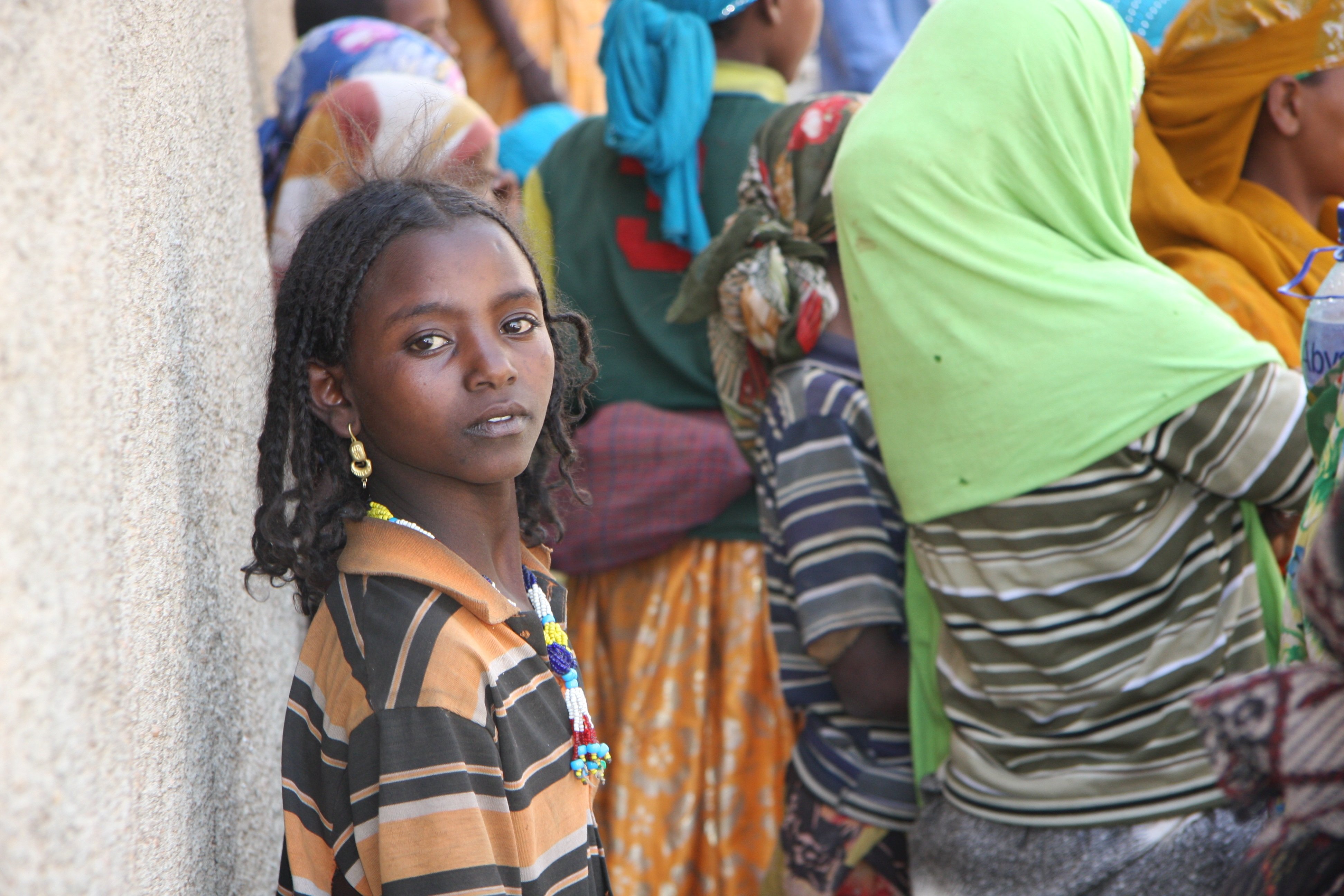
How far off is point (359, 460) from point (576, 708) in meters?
0.39

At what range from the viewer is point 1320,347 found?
163 centimetres

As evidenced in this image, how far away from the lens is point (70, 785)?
84 centimetres

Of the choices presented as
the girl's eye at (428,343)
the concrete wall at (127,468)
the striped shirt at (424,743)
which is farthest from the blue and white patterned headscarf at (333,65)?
the striped shirt at (424,743)

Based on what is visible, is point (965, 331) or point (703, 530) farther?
point (703, 530)

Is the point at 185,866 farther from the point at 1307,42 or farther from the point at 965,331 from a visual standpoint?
the point at 1307,42

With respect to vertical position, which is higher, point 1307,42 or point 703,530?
point 1307,42

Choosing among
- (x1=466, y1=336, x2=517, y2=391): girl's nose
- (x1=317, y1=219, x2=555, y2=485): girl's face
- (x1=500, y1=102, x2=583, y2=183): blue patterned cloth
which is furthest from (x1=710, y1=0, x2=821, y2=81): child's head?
(x1=466, y1=336, x2=517, y2=391): girl's nose

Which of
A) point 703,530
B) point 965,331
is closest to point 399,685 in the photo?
point 965,331

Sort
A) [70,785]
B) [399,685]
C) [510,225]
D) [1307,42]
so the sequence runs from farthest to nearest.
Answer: [1307,42]
[510,225]
[399,685]
[70,785]

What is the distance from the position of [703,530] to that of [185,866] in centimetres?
168

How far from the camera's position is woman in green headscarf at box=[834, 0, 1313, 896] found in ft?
5.63

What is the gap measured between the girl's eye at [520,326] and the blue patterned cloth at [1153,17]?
212 centimetres

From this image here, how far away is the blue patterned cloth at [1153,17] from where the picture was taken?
113 inches

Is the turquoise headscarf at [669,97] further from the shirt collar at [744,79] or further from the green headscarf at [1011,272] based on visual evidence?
the green headscarf at [1011,272]
